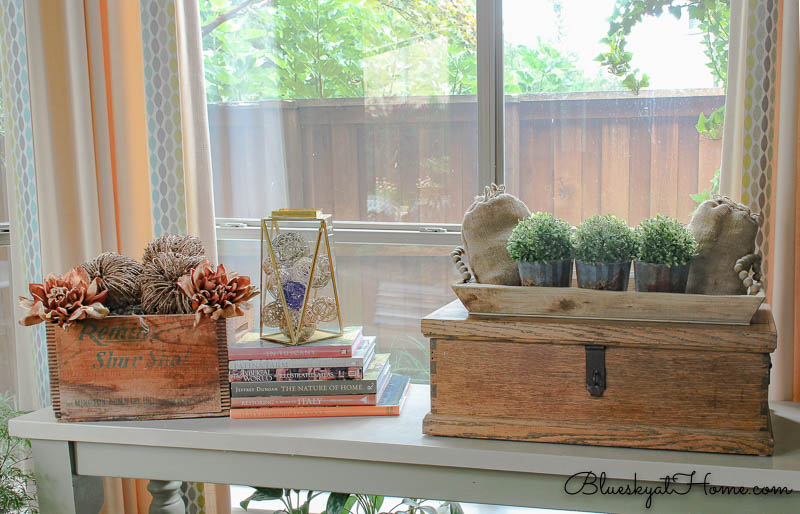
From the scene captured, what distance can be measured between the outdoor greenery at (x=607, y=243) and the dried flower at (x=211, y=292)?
61 centimetres

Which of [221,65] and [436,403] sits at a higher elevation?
[221,65]

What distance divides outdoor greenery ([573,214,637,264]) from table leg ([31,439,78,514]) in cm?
99

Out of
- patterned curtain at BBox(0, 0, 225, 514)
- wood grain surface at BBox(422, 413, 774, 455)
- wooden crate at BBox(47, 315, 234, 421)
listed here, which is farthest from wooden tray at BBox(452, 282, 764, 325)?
patterned curtain at BBox(0, 0, 225, 514)

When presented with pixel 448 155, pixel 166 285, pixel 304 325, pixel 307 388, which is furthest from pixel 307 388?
pixel 448 155

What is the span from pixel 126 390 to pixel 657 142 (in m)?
1.27

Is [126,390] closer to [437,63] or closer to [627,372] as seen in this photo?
[627,372]

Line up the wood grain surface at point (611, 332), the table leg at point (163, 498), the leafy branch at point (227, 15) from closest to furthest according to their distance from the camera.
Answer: the wood grain surface at point (611, 332)
the table leg at point (163, 498)
the leafy branch at point (227, 15)

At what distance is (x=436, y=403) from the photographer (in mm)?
1152

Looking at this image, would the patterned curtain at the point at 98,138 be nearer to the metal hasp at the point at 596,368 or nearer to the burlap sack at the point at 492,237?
the burlap sack at the point at 492,237

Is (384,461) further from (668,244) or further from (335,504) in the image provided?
(668,244)

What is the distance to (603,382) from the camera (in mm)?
1072

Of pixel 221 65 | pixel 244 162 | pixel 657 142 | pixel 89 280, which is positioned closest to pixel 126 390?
pixel 89 280

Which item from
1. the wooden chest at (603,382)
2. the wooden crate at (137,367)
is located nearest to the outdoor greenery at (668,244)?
the wooden chest at (603,382)

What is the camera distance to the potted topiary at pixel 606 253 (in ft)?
3.53
